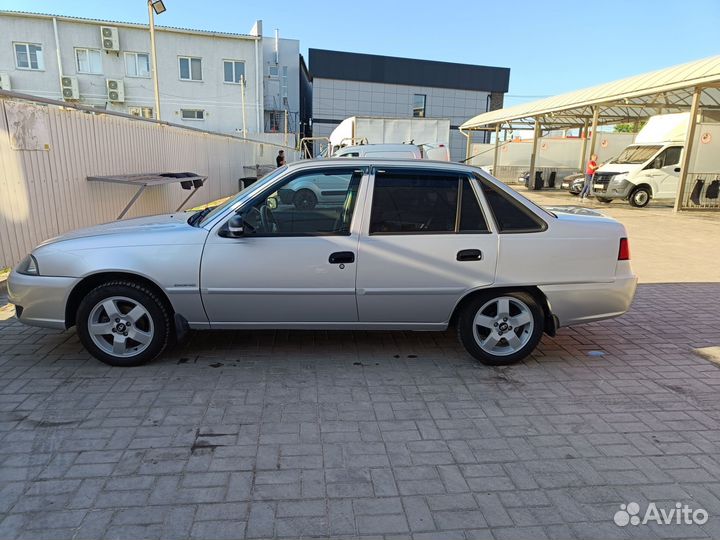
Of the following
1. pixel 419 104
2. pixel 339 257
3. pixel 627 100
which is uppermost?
pixel 419 104

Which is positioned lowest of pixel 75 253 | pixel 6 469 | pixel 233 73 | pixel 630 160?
pixel 6 469

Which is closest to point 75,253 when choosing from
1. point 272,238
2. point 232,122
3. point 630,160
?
point 272,238

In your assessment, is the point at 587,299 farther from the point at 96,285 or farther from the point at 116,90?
the point at 116,90

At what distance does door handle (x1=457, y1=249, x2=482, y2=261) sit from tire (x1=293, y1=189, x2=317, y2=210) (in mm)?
1272

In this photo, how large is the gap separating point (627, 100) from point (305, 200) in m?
22.5

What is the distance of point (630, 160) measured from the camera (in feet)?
63.0

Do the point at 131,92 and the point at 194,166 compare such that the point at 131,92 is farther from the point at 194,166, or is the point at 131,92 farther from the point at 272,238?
the point at 272,238

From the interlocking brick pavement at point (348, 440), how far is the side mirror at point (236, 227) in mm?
1115

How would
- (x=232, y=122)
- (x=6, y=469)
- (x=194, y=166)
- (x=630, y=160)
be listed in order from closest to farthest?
(x=6, y=469)
(x=194, y=166)
(x=630, y=160)
(x=232, y=122)

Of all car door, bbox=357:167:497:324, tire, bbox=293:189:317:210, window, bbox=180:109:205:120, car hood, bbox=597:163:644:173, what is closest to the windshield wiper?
tire, bbox=293:189:317:210

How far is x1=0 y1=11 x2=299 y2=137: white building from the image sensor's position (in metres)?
31.5

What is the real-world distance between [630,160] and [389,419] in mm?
19657

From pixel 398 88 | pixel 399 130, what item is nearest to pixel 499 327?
pixel 399 130

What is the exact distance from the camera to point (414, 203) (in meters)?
4.06
